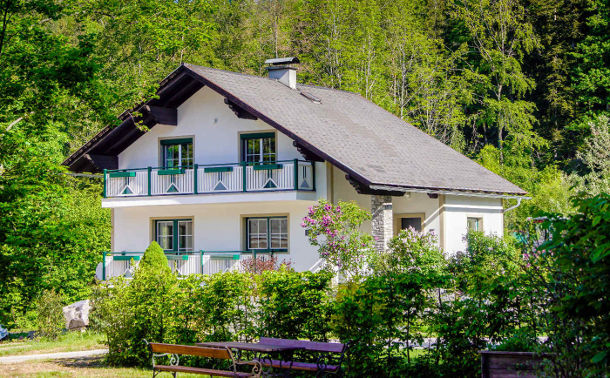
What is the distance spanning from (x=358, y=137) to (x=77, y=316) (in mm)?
10692

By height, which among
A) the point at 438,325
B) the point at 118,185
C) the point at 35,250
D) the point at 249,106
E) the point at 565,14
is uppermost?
the point at 565,14

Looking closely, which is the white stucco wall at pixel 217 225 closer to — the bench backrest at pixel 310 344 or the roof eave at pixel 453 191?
the roof eave at pixel 453 191

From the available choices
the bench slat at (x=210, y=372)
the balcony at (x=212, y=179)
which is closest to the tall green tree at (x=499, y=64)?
the balcony at (x=212, y=179)

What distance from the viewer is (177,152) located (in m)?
27.0

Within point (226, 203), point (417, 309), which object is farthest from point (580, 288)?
point (226, 203)

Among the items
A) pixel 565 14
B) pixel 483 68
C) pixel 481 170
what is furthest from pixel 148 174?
pixel 565 14

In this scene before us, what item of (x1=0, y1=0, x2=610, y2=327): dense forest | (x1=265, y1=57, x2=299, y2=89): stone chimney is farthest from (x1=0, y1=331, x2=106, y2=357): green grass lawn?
(x1=265, y1=57, x2=299, y2=89): stone chimney

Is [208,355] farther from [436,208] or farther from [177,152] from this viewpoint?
[177,152]

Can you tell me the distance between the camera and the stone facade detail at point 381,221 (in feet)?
78.5

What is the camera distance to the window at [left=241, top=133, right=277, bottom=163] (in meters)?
25.2

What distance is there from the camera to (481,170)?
29953 millimetres

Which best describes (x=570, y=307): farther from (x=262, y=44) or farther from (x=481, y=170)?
(x=262, y=44)

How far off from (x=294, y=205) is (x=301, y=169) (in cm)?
126

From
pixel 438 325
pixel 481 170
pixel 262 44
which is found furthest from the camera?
pixel 262 44
